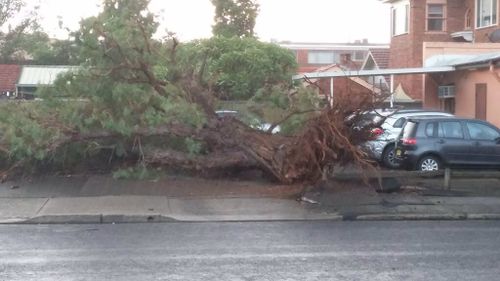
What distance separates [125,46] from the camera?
51.9 feet

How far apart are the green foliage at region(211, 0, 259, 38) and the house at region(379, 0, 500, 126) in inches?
303

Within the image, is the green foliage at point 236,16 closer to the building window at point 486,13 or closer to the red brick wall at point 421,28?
the red brick wall at point 421,28

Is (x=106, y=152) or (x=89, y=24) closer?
(x=89, y=24)

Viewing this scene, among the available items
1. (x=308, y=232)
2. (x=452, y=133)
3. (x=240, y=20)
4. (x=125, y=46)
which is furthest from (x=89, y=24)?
(x=240, y=20)

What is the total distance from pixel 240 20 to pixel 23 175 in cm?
2876

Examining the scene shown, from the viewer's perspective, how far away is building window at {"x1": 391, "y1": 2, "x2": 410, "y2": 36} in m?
39.0

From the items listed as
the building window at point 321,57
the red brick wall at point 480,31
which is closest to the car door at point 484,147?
the red brick wall at point 480,31

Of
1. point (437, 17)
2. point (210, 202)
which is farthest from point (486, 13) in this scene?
point (210, 202)

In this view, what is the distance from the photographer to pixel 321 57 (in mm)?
75250

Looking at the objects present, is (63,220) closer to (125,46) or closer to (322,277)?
(125,46)

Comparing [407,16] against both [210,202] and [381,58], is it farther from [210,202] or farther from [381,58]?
[210,202]

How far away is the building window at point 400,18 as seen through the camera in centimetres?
3900

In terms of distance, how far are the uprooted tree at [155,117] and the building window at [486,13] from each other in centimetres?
2078

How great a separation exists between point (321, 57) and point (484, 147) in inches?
2224
